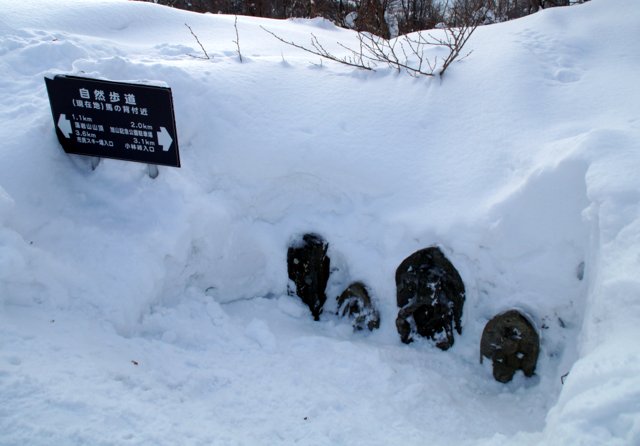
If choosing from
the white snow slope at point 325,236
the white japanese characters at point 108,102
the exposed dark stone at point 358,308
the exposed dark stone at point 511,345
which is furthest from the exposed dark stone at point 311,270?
the white japanese characters at point 108,102

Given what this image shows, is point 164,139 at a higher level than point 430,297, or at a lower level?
higher

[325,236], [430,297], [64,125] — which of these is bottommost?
[430,297]

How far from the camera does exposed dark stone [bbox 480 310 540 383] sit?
11.9 feet

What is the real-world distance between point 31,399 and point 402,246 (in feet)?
9.15

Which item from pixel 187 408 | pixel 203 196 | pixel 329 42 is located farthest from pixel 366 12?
pixel 187 408

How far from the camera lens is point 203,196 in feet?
14.2

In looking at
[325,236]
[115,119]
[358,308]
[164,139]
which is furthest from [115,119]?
[358,308]

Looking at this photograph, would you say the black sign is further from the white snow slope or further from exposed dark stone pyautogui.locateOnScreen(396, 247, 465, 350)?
exposed dark stone pyautogui.locateOnScreen(396, 247, 465, 350)

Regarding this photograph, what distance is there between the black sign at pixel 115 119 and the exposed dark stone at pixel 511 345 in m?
2.75

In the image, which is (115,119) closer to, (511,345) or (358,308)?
(358,308)

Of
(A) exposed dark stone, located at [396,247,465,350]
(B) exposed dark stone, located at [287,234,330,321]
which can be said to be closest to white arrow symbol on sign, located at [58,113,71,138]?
(B) exposed dark stone, located at [287,234,330,321]

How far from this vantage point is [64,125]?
3973 mm

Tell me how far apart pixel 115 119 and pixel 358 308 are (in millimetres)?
2461

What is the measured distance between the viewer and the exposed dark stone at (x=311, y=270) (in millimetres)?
4348
